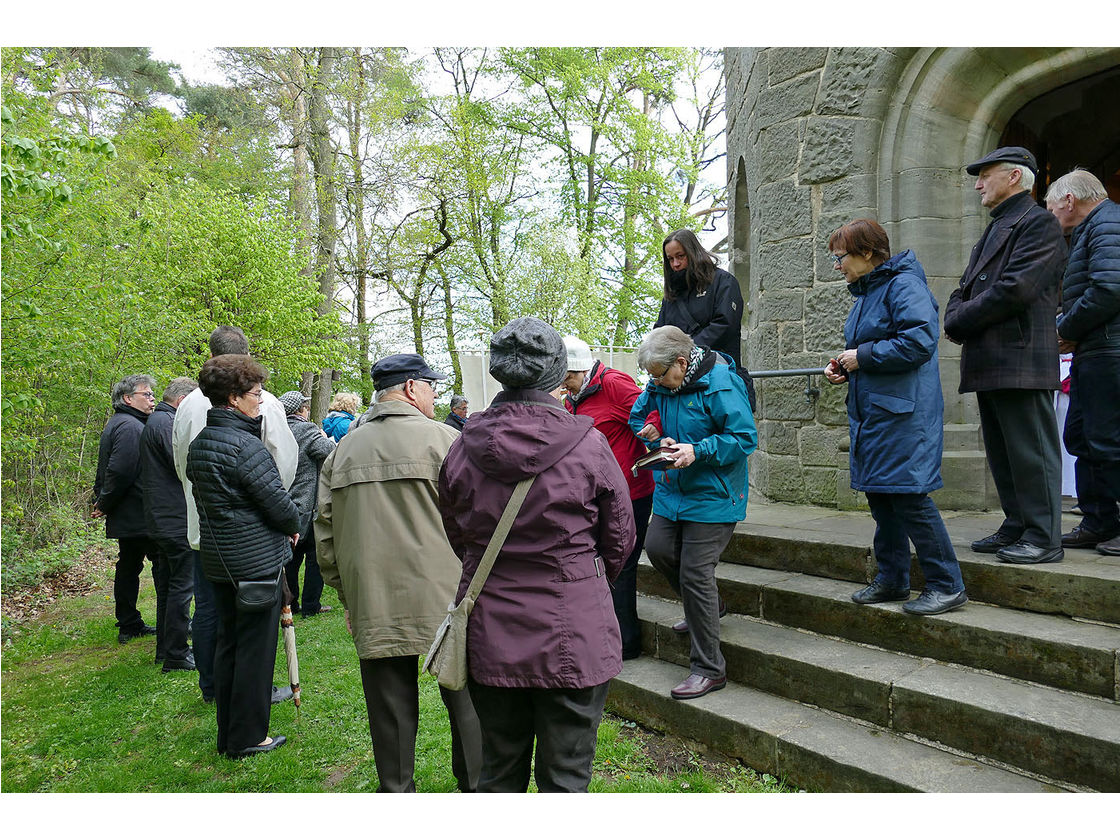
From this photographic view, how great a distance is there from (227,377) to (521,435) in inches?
77.1

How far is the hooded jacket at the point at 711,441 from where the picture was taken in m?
3.57

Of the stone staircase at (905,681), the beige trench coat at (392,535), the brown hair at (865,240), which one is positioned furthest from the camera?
the brown hair at (865,240)

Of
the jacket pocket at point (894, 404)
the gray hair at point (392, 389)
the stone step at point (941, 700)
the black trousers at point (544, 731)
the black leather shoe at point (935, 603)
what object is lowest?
the stone step at point (941, 700)

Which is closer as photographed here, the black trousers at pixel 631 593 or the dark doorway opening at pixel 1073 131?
the black trousers at pixel 631 593

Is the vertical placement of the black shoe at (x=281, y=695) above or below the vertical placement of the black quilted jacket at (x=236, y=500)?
below

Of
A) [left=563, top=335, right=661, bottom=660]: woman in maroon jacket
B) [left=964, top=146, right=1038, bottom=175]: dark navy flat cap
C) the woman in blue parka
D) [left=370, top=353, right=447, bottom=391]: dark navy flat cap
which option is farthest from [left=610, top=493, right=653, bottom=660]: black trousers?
[left=964, top=146, right=1038, bottom=175]: dark navy flat cap

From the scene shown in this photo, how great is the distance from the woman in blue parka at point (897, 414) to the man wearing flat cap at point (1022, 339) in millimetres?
283

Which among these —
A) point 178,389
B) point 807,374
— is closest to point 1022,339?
point 807,374

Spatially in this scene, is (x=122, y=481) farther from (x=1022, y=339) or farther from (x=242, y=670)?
(x=1022, y=339)

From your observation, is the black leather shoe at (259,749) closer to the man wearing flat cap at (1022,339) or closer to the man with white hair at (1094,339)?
the man wearing flat cap at (1022,339)

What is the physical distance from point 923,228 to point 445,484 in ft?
14.6

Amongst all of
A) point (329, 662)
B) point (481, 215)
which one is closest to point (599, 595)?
point (329, 662)

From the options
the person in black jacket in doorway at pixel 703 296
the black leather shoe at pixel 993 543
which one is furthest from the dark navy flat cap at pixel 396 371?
the black leather shoe at pixel 993 543

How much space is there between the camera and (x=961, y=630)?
11.1 feet
